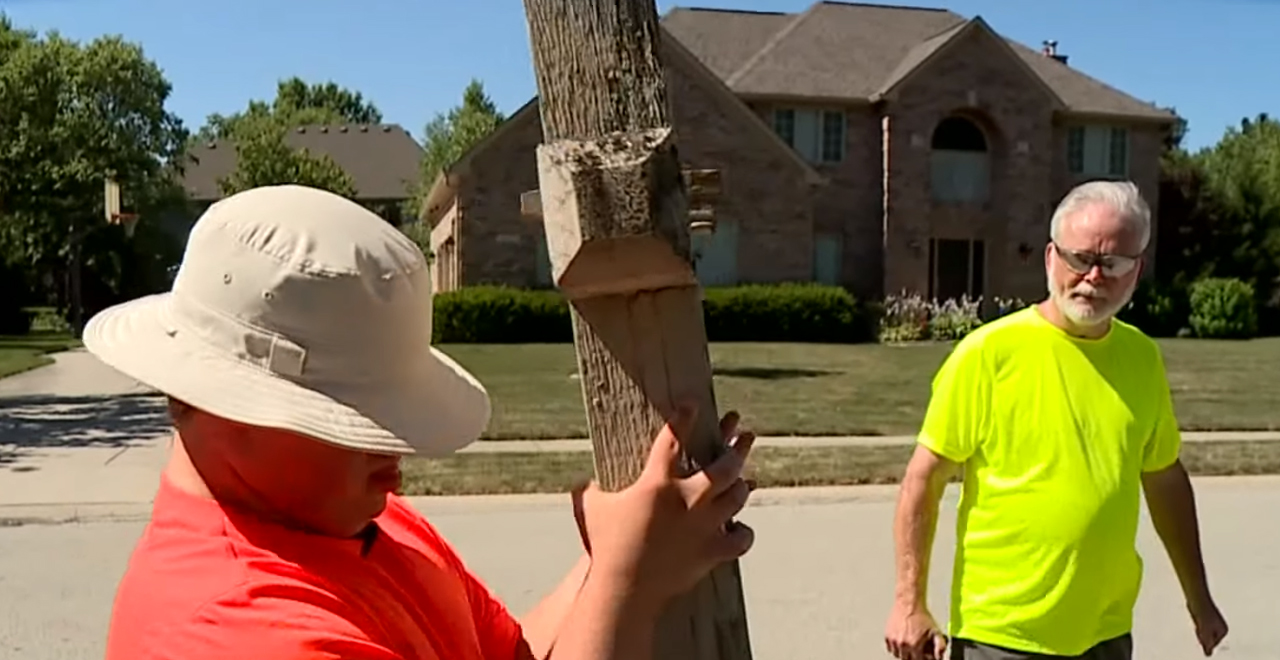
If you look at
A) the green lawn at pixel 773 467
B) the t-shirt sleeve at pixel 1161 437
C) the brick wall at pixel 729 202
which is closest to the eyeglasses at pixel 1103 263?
the t-shirt sleeve at pixel 1161 437

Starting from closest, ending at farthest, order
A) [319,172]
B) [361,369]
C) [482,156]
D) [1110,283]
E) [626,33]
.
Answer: [361,369] → [626,33] → [1110,283] → [482,156] → [319,172]

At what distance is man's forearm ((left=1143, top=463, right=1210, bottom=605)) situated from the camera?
3514mm

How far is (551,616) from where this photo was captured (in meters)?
1.85

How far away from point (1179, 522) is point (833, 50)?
31925 millimetres

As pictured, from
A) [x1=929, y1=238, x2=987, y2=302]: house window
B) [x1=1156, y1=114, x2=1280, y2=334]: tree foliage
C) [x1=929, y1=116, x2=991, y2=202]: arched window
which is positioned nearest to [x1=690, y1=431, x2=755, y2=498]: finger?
[x1=929, y1=116, x2=991, y2=202]: arched window

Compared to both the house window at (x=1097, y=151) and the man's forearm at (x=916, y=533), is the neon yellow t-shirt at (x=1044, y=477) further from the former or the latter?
the house window at (x=1097, y=151)

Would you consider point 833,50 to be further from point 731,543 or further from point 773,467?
point 731,543

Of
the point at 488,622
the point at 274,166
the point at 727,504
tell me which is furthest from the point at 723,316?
the point at 727,504

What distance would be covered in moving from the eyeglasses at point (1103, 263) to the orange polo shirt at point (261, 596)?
219 centimetres

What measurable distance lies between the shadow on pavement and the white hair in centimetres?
1047

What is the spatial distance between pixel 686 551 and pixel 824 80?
32.5 metres

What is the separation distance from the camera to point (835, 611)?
674 cm

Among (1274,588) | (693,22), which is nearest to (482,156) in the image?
(693,22)

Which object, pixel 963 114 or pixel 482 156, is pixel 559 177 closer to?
pixel 482 156
